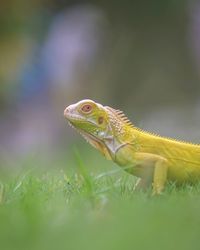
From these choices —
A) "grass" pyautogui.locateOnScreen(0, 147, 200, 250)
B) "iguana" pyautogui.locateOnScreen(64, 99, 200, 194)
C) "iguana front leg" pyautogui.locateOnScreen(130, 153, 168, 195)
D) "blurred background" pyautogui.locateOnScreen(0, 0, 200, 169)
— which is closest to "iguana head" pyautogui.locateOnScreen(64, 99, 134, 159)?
"iguana" pyautogui.locateOnScreen(64, 99, 200, 194)

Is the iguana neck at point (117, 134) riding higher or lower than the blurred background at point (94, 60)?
higher

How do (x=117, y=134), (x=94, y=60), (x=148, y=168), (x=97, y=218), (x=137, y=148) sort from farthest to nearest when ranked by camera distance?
(x=94, y=60) < (x=117, y=134) < (x=137, y=148) < (x=148, y=168) < (x=97, y=218)

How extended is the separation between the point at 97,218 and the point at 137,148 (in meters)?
1.60

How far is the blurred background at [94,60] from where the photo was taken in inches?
755

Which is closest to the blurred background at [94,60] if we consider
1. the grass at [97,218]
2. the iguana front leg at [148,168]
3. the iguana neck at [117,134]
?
the iguana neck at [117,134]

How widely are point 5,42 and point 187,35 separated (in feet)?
16.1

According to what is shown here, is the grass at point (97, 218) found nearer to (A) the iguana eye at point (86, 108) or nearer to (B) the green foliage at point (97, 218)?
(B) the green foliage at point (97, 218)

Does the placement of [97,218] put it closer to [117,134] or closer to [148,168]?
[148,168]

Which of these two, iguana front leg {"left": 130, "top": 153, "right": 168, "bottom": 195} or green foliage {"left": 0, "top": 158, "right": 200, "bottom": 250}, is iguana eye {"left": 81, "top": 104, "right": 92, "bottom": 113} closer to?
iguana front leg {"left": 130, "top": 153, "right": 168, "bottom": 195}

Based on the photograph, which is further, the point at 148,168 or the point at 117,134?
the point at 117,134

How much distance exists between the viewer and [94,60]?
20.9 metres

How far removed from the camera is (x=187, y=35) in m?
21.1

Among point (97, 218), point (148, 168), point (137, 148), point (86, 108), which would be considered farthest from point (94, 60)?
point (97, 218)

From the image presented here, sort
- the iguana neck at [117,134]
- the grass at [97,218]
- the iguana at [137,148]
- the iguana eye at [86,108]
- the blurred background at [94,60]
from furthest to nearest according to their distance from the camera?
the blurred background at [94,60] < the iguana eye at [86,108] < the iguana neck at [117,134] < the iguana at [137,148] < the grass at [97,218]
